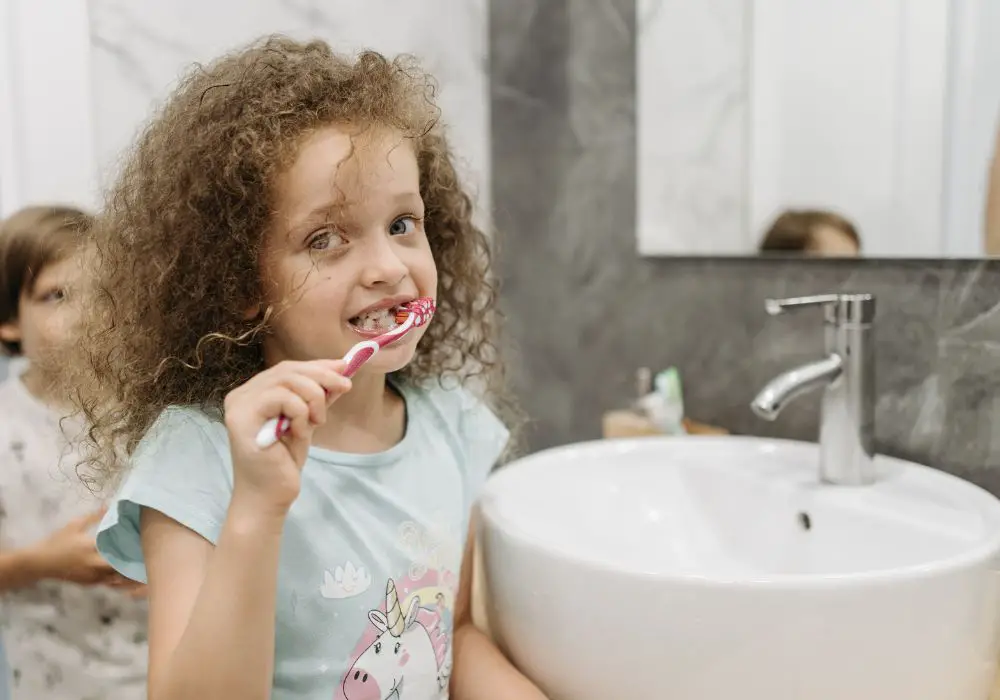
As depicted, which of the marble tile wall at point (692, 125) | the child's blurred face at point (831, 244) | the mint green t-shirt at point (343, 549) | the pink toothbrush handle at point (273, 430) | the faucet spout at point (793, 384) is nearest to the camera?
the pink toothbrush handle at point (273, 430)

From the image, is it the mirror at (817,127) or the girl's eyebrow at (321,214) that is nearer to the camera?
the girl's eyebrow at (321,214)

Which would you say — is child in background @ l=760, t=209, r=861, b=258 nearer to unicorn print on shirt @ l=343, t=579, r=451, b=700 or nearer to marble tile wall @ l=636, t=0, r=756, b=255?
marble tile wall @ l=636, t=0, r=756, b=255

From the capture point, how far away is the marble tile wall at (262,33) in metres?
1.18

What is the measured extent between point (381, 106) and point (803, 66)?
1.95 feet

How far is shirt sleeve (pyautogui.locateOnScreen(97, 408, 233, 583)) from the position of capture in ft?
2.19

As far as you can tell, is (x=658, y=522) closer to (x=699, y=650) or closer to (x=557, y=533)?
(x=557, y=533)

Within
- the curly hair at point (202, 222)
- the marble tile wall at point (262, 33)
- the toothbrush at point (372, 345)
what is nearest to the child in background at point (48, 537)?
the marble tile wall at point (262, 33)

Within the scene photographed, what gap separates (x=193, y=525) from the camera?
663 millimetres

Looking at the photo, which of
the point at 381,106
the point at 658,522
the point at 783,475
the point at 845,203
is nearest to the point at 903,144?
the point at 845,203

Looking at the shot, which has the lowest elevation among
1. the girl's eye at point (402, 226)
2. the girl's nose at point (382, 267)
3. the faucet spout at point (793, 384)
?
the faucet spout at point (793, 384)

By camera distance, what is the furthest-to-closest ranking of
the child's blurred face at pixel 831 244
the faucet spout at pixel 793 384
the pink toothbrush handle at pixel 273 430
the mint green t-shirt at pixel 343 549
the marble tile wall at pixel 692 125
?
the marble tile wall at pixel 692 125 < the child's blurred face at pixel 831 244 < the faucet spout at pixel 793 384 < the mint green t-shirt at pixel 343 549 < the pink toothbrush handle at pixel 273 430

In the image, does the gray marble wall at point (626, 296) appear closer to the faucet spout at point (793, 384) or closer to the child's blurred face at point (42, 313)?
the faucet spout at point (793, 384)

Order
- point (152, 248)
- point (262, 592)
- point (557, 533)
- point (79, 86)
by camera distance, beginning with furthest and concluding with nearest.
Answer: point (79, 86), point (557, 533), point (152, 248), point (262, 592)

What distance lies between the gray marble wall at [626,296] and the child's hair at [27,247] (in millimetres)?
671
